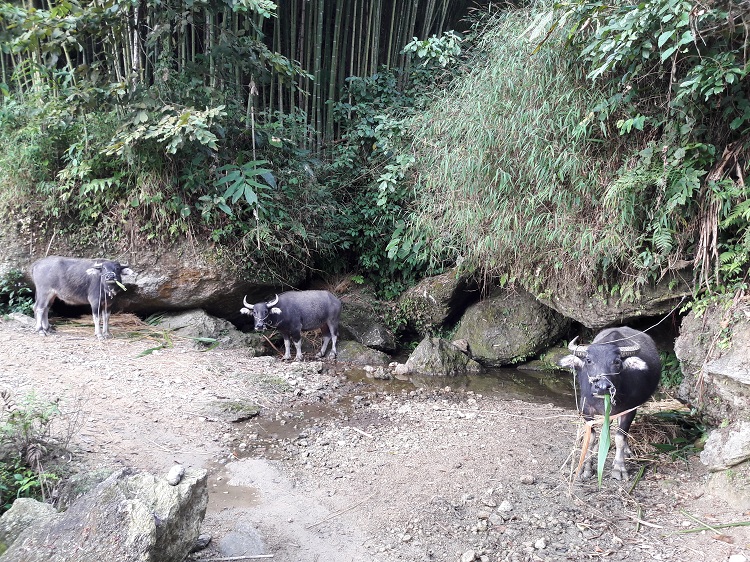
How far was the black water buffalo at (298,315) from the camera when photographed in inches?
302

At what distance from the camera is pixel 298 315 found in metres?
8.02

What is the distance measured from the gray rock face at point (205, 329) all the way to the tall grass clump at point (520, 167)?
3.00 meters

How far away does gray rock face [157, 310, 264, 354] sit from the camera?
25.1 ft

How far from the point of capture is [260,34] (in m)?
7.80

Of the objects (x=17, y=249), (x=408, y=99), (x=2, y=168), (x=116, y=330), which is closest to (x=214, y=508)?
(x=116, y=330)

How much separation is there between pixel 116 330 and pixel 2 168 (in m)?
2.70

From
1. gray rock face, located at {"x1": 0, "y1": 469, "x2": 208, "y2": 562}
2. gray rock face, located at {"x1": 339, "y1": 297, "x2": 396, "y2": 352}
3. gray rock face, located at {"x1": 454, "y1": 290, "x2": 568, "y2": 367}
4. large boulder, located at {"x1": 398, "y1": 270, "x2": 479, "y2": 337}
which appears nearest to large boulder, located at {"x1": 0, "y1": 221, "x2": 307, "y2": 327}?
gray rock face, located at {"x1": 339, "y1": 297, "x2": 396, "y2": 352}

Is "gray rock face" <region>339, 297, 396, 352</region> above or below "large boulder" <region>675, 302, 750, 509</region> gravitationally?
below

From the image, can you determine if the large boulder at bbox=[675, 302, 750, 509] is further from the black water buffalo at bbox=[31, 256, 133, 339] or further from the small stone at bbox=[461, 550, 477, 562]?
the black water buffalo at bbox=[31, 256, 133, 339]

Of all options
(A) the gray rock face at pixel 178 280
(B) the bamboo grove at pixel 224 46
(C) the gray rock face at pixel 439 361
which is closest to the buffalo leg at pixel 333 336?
(C) the gray rock face at pixel 439 361

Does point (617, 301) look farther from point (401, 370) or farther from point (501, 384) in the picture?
point (401, 370)

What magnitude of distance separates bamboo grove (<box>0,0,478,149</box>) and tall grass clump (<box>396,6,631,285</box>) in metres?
2.54

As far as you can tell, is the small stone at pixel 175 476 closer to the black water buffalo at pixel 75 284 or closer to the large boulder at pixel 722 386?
the large boulder at pixel 722 386

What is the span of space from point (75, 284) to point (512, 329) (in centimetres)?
608
